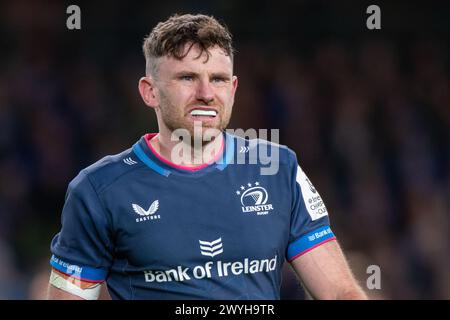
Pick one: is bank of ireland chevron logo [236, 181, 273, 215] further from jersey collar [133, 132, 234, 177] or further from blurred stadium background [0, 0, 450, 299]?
blurred stadium background [0, 0, 450, 299]

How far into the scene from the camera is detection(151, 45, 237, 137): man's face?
3.72 m

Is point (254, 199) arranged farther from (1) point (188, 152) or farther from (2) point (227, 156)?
(1) point (188, 152)

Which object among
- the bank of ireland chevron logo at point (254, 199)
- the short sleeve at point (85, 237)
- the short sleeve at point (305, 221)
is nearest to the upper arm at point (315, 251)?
the short sleeve at point (305, 221)

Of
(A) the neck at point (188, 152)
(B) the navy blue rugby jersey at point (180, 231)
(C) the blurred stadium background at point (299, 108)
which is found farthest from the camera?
(C) the blurred stadium background at point (299, 108)

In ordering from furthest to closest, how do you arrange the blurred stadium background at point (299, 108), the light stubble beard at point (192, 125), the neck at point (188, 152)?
1. the blurred stadium background at point (299, 108)
2. the neck at point (188, 152)
3. the light stubble beard at point (192, 125)

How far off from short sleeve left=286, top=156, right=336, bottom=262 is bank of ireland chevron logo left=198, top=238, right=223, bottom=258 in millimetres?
357

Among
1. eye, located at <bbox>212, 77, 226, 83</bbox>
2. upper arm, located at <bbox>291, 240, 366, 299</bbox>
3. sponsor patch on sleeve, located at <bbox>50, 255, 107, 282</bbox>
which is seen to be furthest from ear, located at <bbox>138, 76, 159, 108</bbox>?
upper arm, located at <bbox>291, 240, 366, 299</bbox>

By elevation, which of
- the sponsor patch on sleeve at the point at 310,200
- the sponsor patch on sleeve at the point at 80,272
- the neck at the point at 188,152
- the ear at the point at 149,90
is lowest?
the sponsor patch on sleeve at the point at 80,272

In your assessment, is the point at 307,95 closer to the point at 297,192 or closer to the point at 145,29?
the point at 145,29

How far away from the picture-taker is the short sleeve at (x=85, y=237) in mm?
3684

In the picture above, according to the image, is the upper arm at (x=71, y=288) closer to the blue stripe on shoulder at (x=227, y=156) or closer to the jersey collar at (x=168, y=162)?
the jersey collar at (x=168, y=162)

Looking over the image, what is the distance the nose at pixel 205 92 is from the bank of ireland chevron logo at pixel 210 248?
0.60m

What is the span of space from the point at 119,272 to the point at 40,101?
6.56 meters
